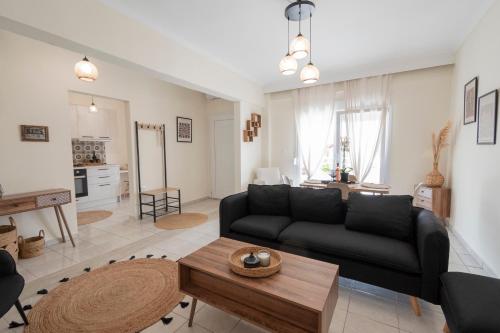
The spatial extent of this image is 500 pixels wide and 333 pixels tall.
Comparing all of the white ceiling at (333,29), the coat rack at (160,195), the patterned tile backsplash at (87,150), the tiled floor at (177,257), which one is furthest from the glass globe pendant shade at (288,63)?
the patterned tile backsplash at (87,150)

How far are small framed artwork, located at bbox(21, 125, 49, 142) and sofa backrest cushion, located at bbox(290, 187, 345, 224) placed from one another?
10.9 ft

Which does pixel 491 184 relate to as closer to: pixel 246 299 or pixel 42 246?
pixel 246 299

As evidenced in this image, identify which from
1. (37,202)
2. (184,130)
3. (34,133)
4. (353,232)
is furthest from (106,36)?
(353,232)

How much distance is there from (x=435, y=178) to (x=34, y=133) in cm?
572

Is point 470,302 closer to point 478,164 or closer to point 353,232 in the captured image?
point 353,232

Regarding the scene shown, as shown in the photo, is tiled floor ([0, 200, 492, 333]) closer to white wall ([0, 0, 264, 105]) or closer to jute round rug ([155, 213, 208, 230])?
jute round rug ([155, 213, 208, 230])

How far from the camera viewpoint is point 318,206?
2605mm

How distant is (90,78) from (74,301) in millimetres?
2435

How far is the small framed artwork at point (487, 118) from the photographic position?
227cm

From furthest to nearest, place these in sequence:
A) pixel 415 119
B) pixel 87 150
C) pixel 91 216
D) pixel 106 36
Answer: pixel 87 150, pixel 91 216, pixel 415 119, pixel 106 36

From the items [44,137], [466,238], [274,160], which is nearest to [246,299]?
[466,238]

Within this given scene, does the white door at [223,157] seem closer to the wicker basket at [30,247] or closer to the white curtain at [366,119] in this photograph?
the white curtain at [366,119]

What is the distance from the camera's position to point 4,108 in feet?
8.84

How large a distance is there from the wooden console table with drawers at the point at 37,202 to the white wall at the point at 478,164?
15.8 ft
